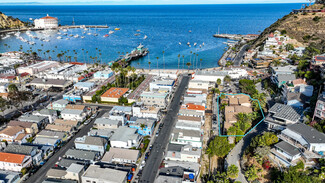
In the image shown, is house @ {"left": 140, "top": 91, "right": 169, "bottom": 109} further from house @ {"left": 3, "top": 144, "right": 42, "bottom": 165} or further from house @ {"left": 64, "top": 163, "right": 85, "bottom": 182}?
house @ {"left": 3, "top": 144, "right": 42, "bottom": 165}

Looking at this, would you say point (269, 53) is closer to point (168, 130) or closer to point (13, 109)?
point (168, 130)

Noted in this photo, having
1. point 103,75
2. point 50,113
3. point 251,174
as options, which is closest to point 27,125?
point 50,113

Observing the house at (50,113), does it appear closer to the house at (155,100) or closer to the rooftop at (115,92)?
the rooftop at (115,92)

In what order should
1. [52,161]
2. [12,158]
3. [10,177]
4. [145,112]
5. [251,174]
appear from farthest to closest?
1. [145,112]
2. [52,161]
3. [12,158]
4. [10,177]
5. [251,174]

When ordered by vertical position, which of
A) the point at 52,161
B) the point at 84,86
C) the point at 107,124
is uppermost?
the point at 84,86

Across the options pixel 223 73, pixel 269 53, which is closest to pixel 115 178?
pixel 223 73

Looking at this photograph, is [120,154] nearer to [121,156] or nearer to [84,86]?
[121,156]
